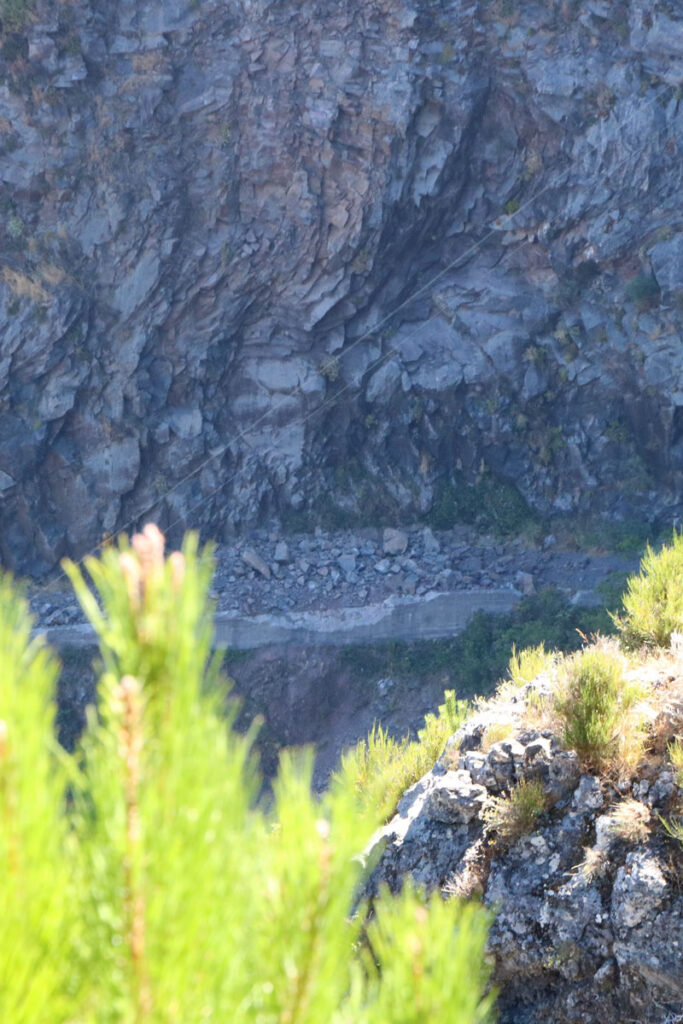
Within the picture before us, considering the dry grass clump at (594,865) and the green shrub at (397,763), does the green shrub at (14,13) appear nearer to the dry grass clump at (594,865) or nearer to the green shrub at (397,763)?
the green shrub at (397,763)

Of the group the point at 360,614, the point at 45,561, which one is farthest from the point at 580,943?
the point at 45,561

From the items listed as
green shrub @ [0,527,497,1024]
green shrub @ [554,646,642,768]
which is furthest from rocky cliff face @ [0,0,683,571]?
green shrub @ [0,527,497,1024]

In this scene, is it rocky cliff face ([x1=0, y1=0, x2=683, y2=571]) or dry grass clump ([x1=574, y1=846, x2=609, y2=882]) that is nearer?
dry grass clump ([x1=574, y1=846, x2=609, y2=882])

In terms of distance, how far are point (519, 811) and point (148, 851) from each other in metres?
3.19

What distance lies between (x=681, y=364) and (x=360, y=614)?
28.1 feet

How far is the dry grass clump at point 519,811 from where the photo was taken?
13.1 feet

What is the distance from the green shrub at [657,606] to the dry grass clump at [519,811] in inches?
67.7

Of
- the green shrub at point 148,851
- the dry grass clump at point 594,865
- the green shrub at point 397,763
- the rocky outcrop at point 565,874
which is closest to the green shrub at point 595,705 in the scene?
the rocky outcrop at point 565,874

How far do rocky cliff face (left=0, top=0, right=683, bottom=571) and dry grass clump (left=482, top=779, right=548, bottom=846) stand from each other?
15.1m

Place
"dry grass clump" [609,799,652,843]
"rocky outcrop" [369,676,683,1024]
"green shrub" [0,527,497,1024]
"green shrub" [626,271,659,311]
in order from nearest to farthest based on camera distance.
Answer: "green shrub" [0,527,497,1024] → "rocky outcrop" [369,676,683,1024] → "dry grass clump" [609,799,652,843] → "green shrub" [626,271,659,311]

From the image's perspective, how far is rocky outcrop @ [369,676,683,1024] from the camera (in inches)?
137

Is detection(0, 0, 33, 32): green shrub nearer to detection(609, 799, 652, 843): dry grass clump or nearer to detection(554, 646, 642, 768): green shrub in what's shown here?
detection(554, 646, 642, 768): green shrub

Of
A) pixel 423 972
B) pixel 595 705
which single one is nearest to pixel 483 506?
pixel 595 705

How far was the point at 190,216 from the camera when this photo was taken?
60.1 ft
